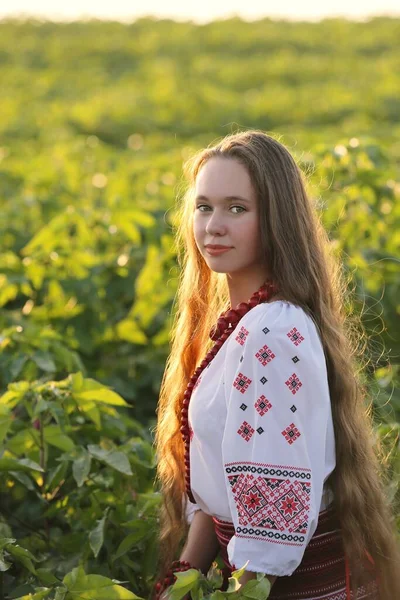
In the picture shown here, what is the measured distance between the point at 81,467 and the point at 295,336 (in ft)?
2.50

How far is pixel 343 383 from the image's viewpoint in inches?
80.0

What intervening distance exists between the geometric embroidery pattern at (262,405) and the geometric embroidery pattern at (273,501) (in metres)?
0.09

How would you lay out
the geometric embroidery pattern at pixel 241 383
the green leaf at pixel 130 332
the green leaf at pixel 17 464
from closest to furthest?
the geometric embroidery pattern at pixel 241 383 → the green leaf at pixel 17 464 → the green leaf at pixel 130 332

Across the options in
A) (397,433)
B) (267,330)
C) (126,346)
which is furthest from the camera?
(126,346)

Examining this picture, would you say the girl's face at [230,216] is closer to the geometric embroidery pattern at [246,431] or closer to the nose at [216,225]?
the nose at [216,225]

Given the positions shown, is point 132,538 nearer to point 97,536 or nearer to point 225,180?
point 97,536

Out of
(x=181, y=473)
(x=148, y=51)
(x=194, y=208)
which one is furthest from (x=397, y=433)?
(x=148, y=51)

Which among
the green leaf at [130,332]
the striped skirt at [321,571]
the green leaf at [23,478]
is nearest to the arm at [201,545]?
the striped skirt at [321,571]

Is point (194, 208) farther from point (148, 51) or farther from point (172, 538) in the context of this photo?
point (148, 51)

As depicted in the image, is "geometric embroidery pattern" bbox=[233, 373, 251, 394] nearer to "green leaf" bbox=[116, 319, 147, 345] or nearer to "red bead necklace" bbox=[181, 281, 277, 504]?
"red bead necklace" bbox=[181, 281, 277, 504]

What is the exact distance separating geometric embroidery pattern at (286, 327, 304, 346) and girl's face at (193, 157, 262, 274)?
0.65 ft

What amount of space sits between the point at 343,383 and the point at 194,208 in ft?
1.48

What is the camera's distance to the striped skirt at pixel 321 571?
2047 millimetres

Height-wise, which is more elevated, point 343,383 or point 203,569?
point 343,383
